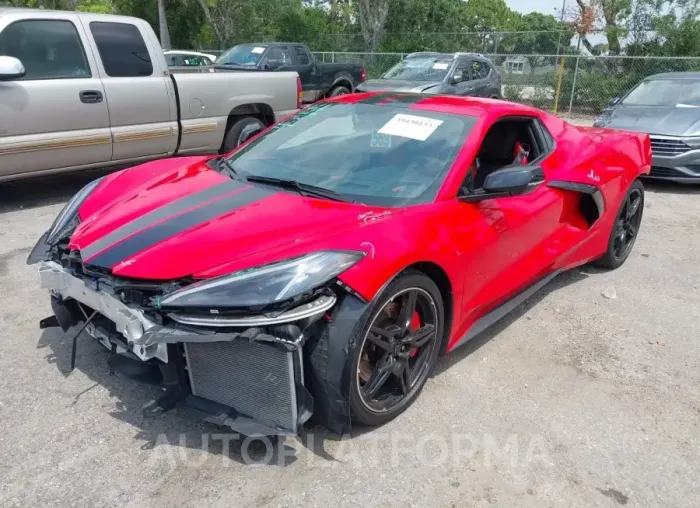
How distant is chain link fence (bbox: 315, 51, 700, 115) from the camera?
51.3ft

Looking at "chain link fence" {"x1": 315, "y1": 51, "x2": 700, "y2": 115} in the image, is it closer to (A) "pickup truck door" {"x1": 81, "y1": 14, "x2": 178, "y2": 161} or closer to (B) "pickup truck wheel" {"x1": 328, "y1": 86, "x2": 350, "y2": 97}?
(B) "pickup truck wheel" {"x1": 328, "y1": 86, "x2": 350, "y2": 97}

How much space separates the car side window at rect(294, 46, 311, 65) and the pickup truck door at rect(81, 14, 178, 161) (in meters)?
7.03

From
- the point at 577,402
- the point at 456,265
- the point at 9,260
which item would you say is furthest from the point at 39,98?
A: the point at 577,402

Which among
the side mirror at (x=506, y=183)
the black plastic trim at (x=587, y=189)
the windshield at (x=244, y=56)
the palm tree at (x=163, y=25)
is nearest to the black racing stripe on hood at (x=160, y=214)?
the side mirror at (x=506, y=183)

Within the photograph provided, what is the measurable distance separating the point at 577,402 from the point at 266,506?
168cm

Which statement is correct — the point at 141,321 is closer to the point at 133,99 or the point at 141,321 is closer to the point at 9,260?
the point at 9,260

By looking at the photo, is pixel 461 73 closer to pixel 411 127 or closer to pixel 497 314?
pixel 411 127

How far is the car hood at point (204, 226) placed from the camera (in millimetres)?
2391

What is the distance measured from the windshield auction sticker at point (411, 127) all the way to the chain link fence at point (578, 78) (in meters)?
14.0

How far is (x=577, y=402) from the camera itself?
3006mm

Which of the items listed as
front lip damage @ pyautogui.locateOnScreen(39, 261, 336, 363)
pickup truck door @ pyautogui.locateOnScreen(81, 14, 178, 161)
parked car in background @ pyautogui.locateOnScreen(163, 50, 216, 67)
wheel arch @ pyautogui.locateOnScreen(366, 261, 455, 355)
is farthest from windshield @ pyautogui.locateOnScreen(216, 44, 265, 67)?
front lip damage @ pyautogui.locateOnScreen(39, 261, 336, 363)

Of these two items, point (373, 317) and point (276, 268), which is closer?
point (276, 268)

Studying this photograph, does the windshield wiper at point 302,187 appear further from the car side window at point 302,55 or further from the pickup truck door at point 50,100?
the car side window at point 302,55

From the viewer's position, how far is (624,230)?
4.83m
